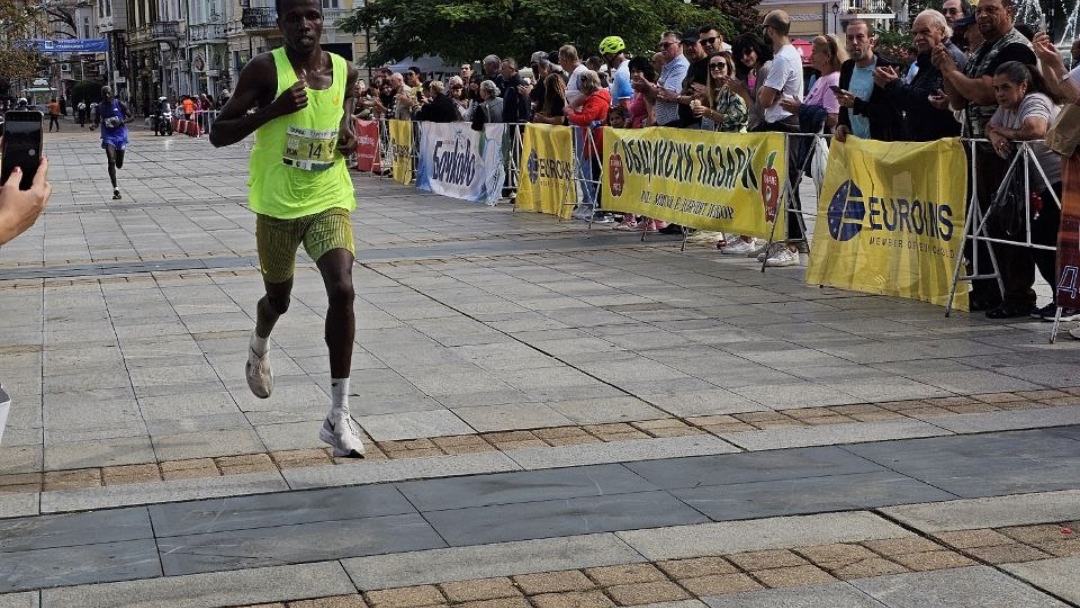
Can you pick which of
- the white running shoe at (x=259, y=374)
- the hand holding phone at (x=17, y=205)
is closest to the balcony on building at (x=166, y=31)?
the white running shoe at (x=259, y=374)

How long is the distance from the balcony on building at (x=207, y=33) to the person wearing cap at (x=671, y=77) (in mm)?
77412

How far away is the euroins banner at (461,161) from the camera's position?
20.2 metres

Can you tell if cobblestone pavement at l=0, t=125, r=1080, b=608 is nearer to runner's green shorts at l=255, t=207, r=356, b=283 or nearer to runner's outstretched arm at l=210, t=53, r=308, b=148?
runner's green shorts at l=255, t=207, r=356, b=283

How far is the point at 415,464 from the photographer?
6.16 metres

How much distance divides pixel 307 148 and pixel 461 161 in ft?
50.3

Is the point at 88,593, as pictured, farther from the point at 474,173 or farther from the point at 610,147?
the point at 474,173

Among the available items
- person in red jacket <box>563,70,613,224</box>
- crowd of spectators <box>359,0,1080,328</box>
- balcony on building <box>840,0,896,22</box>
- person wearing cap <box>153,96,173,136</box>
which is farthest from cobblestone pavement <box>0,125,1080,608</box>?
balcony on building <box>840,0,896,22</box>

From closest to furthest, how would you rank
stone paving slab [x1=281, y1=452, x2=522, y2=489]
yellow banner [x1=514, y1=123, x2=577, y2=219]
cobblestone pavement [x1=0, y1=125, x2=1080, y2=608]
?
cobblestone pavement [x1=0, y1=125, x2=1080, y2=608] → stone paving slab [x1=281, y1=452, x2=522, y2=489] → yellow banner [x1=514, y1=123, x2=577, y2=219]

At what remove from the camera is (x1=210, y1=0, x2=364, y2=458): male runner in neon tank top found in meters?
6.43

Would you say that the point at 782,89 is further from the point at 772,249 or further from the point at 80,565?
the point at 80,565

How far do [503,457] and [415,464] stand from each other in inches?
13.9

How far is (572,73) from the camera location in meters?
17.8

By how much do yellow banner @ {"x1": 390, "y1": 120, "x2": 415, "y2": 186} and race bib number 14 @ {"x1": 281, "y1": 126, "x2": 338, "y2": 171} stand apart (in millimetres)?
18351

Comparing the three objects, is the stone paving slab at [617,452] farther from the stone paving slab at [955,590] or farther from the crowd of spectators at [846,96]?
the crowd of spectators at [846,96]
